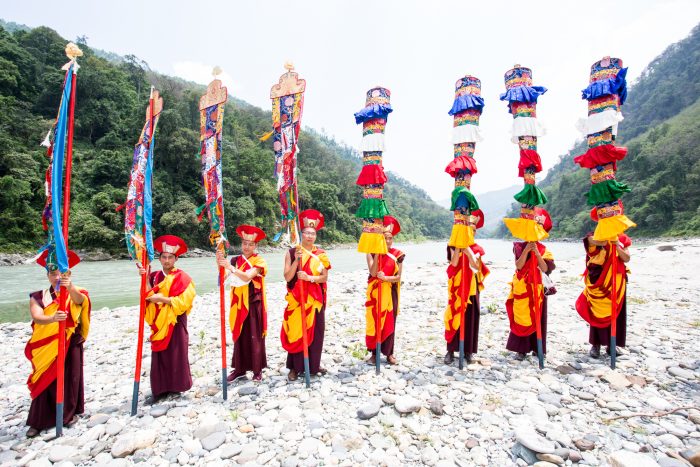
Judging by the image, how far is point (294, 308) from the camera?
4344 mm

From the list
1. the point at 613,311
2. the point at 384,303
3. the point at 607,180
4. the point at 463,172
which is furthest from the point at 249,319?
the point at 607,180

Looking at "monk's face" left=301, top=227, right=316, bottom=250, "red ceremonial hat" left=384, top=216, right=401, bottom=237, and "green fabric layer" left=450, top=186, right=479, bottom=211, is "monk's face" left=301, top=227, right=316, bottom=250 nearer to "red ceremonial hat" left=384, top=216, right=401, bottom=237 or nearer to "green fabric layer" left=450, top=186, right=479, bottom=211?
"red ceremonial hat" left=384, top=216, right=401, bottom=237

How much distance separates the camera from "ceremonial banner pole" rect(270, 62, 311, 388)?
415 centimetres

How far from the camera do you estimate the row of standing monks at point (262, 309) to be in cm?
339

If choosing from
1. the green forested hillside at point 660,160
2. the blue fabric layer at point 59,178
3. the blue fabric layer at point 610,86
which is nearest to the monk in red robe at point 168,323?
the blue fabric layer at point 59,178

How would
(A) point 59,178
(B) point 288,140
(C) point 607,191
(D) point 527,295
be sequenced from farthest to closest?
(D) point 527,295 < (C) point 607,191 < (B) point 288,140 < (A) point 59,178

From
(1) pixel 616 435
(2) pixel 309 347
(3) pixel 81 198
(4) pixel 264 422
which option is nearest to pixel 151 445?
(4) pixel 264 422

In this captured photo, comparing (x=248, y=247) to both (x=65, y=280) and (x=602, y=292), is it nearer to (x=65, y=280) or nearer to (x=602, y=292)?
(x=65, y=280)

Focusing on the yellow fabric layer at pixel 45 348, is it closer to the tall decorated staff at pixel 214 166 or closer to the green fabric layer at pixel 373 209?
the tall decorated staff at pixel 214 166

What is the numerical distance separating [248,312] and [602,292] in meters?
4.91

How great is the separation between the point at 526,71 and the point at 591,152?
4.66 feet

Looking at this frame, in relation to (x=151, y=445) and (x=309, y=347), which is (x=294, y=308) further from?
(x=151, y=445)

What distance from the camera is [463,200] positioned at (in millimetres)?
4410

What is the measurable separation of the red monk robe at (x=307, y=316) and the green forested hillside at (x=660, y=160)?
48624 mm
